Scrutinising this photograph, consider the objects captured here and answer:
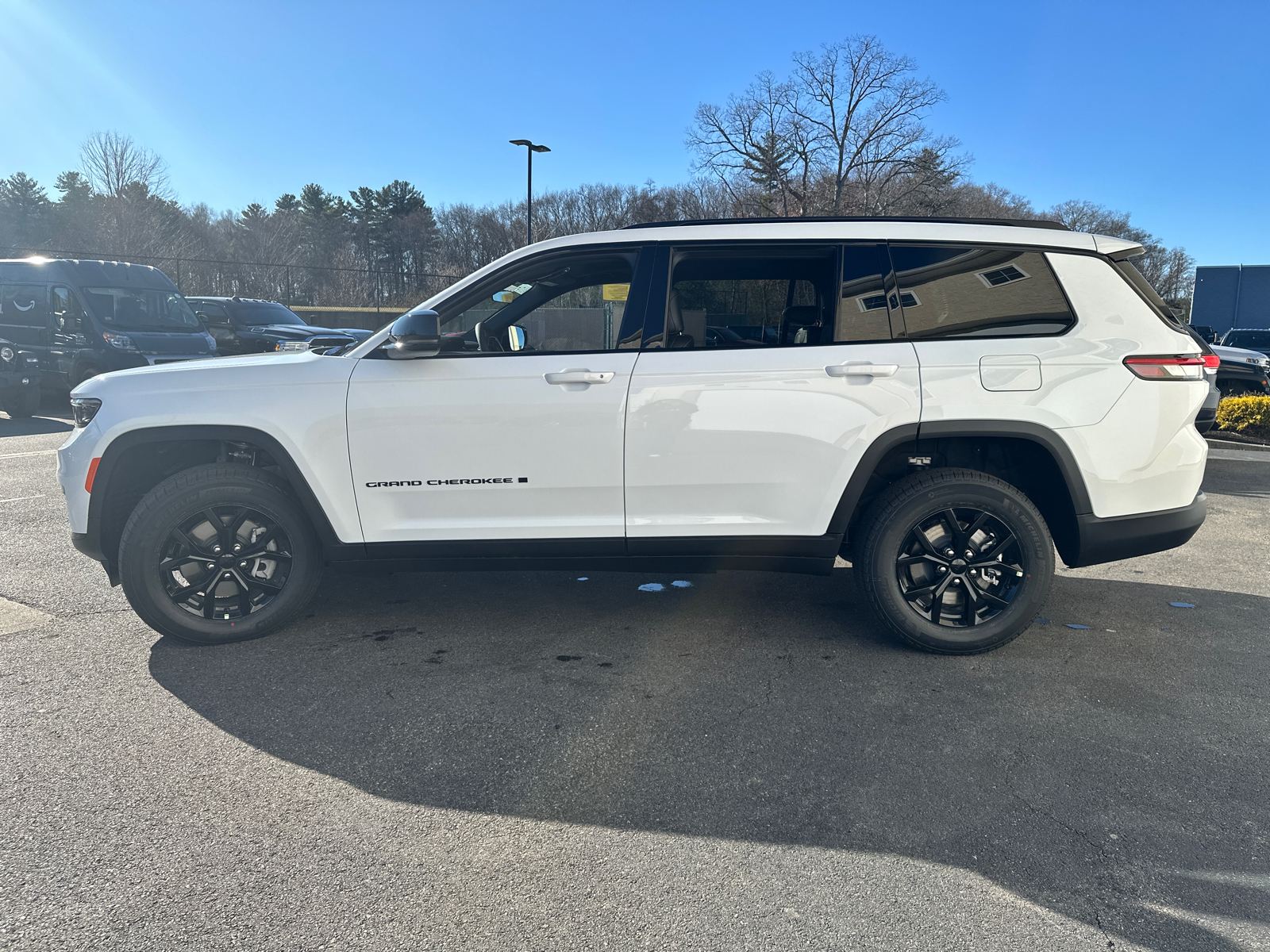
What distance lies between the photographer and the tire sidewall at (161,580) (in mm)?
3896

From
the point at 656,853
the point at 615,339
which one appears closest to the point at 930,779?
the point at 656,853

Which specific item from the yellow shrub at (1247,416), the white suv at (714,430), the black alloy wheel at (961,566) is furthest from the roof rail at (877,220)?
the yellow shrub at (1247,416)

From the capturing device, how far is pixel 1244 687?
369 centimetres

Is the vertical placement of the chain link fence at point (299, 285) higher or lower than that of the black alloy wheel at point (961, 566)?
higher

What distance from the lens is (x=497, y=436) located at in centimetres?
381

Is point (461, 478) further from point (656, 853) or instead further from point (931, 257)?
point (931, 257)

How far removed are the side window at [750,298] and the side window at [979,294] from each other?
336 mm

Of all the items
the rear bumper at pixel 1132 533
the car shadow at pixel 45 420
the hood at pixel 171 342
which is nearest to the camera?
the rear bumper at pixel 1132 533

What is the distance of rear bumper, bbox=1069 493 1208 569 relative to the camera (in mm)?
3918

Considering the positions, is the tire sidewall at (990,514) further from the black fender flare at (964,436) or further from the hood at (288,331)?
the hood at (288,331)

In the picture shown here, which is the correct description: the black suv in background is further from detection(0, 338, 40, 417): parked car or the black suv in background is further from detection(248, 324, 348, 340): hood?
detection(0, 338, 40, 417): parked car

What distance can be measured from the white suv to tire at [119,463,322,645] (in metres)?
0.01

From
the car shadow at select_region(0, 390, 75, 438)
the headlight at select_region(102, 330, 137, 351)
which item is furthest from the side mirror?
the headlight at select_region(102, 330, 137, 351)

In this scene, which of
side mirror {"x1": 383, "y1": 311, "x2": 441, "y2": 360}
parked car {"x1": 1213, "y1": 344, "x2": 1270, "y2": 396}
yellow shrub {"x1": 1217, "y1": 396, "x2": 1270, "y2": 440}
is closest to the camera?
side mirror {"x1": 383, "y1": 311, "x2": 441, "y2": 360}
